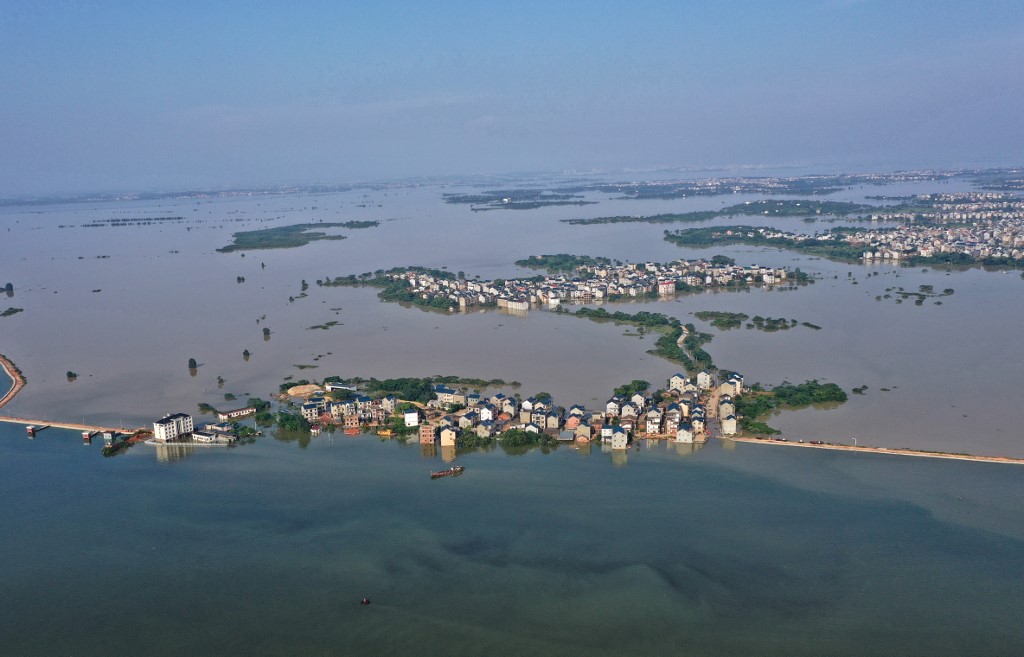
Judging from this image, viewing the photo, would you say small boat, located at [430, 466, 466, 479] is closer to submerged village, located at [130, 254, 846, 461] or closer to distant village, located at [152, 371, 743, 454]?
submerged village, located at [130, 254, 846, 461]

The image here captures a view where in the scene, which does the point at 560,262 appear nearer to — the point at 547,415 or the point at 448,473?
the point at 547,415

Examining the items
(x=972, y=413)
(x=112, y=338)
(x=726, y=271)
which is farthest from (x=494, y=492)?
(x=726, y=271)

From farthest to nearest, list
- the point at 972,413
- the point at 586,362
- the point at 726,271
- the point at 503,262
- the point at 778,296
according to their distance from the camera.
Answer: the point at 503,262 < the point at 726,271 < the point at 778,296 < the point at 586,362 < the point at 972,413

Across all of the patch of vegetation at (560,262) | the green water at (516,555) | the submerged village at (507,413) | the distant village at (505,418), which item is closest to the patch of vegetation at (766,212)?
the patch of vegetation at (560,262)

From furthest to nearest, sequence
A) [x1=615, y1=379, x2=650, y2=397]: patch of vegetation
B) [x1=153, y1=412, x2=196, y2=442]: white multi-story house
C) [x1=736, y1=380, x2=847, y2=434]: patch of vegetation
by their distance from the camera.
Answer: [x1=615, y1=379, x2=650, y2=397]: patch of vegetation, [x1=736, y1=380, x2=847, y2=434]: patch of vegetation, [x1=153, y1=412, x2=196, y2=442]: white multi-story house

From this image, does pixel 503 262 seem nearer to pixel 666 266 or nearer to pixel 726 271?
pixel 666 266

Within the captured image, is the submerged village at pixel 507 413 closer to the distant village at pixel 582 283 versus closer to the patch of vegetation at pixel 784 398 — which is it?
the patch of vegetation at pixel 784 398

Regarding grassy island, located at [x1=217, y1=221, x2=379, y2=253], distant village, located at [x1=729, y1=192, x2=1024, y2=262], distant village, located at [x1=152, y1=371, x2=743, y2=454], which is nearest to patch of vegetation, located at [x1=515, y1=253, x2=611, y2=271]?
distant village, located at [x1=729, y1=192, x2=1024, y2=262]

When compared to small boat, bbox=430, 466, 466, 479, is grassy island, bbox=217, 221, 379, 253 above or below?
above
